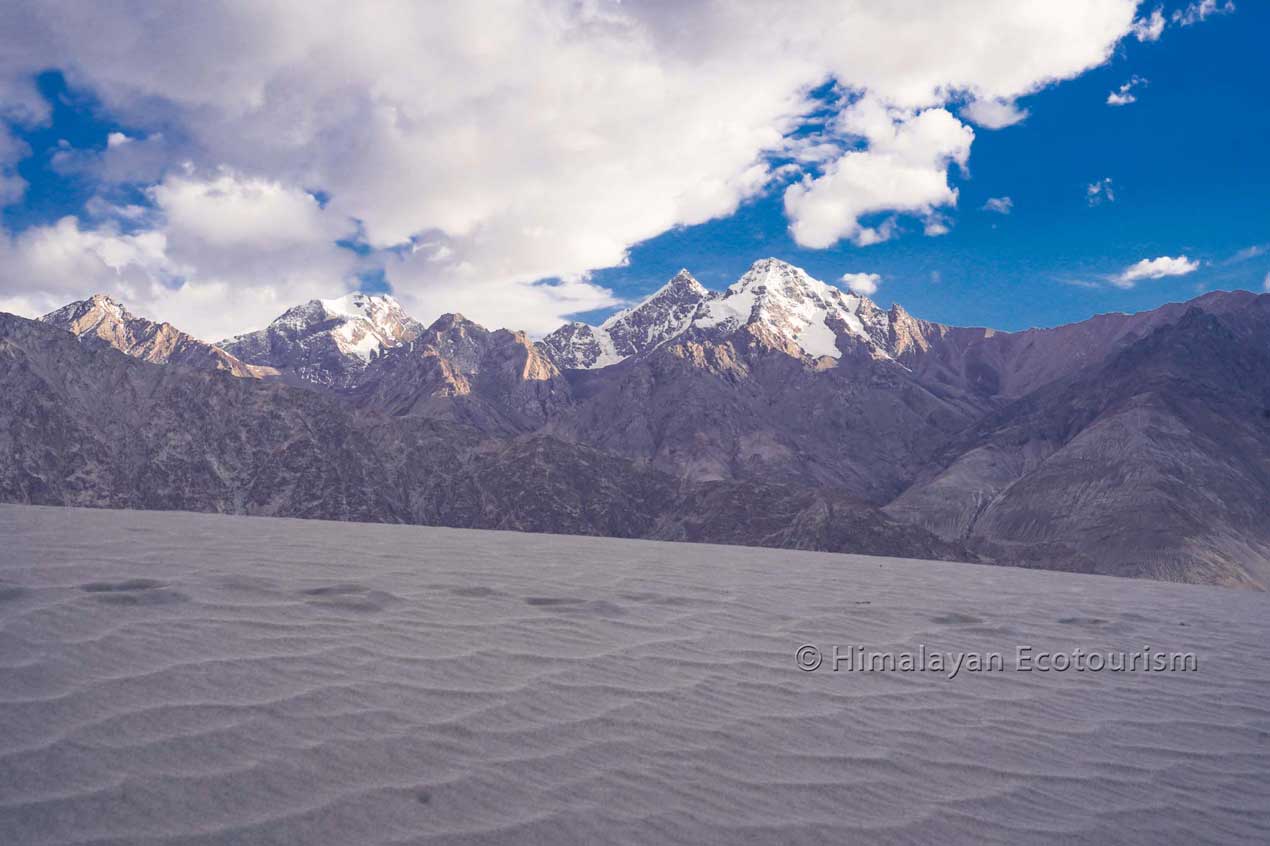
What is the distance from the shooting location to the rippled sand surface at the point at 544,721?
12.9 feet

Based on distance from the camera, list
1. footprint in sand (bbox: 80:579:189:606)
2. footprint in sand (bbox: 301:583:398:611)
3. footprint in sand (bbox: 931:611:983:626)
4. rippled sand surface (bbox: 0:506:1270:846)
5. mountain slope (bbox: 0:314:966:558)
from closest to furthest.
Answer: rippled sand surface (bbox: 0:506:1270:846), footprint in sand (bbox: 80:579:189:606), footprint in sand (bbox: 301:583:398:611), footprint in sand (bbox: 931:611:983:626), mountain slope (bbox: 0:314:966:558)

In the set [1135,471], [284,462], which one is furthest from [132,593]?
[1135,471]

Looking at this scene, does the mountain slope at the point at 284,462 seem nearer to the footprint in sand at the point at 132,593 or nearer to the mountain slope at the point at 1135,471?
the mountain slope at the point at 1135,471

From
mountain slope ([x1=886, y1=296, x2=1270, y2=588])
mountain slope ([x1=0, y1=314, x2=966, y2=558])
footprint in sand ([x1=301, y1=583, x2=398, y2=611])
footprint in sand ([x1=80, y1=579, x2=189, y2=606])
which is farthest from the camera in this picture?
mountain slope ([x1=886, y1=296, x2=1270, y2=588])

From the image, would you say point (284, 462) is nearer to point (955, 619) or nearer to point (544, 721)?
point (955, 619)

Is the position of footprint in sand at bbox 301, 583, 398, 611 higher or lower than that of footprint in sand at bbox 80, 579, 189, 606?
lower

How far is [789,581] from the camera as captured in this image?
41.2ft

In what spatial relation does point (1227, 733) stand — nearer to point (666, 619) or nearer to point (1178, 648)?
point (1178, 648)

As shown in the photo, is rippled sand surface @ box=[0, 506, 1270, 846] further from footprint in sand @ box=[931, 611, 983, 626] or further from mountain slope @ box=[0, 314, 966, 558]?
mountain slope @ box=[0, 314, 966, 558]

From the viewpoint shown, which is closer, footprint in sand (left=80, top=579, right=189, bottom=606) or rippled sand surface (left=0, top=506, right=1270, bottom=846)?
rippled sand surface (left=0, top=506, right=1270, bottom=846)

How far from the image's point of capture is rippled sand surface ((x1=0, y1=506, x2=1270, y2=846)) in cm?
393

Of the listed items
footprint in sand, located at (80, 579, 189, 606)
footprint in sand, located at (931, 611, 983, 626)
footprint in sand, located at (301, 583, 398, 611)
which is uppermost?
footprint in sand, located at (80, 579, 189, 606)

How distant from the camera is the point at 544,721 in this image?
202 inches

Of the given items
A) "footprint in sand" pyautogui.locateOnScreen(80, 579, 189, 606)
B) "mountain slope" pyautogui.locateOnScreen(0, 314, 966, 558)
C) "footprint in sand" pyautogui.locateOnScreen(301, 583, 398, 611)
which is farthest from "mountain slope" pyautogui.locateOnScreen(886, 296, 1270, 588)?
"footprint in sand" pyautogui.locateOnScreen(80, 579, 189, 606)
